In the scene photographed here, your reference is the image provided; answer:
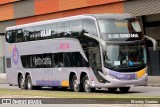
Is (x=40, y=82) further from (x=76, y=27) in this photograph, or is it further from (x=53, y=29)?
(x=76, y=27)

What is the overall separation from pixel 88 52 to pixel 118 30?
1.89 metres

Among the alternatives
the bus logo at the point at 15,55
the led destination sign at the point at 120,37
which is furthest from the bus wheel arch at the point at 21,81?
the led destination sign at the point at 120,37

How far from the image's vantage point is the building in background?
36500 millimetres

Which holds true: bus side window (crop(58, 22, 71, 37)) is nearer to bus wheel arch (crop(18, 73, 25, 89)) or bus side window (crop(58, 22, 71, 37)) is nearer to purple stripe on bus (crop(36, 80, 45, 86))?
purple stripe on bus (crop(36, 80, 45, 86))

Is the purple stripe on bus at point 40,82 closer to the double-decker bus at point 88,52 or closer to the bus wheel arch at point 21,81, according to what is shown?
the double-decker bus at point 88,52

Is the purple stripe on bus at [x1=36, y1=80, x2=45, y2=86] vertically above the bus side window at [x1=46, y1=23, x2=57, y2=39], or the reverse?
the bus side window at [x1=46, y1=23, x2=57, y2=39]

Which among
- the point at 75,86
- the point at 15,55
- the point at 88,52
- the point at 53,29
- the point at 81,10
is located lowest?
the point at 75,86

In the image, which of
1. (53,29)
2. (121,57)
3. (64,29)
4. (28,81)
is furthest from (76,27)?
(28,81)

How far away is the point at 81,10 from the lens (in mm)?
41344

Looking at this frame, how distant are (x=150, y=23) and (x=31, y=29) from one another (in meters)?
12.2

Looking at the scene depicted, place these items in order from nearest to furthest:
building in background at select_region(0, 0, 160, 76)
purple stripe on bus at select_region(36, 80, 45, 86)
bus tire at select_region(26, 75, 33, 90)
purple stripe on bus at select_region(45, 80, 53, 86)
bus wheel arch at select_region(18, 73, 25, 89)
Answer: purple stripe on bus at select_region(45, 80, 53, 86), purple stripe on bus at select_region(36, 80, 45, 86), bus tire at select_region(26, 75, 33, 90), bus wheel arch at select_region(18, 73, 25, 89), building in background at select_region(0, 0, 160, 76)

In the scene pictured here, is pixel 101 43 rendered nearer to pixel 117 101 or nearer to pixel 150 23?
pixel 117 101

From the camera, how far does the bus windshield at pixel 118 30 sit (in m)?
24.7

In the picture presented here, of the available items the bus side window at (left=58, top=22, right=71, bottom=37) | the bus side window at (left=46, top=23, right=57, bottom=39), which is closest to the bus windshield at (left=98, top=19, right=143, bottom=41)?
the bus side window at (left=58, top=22, right=71, bottom=37)
